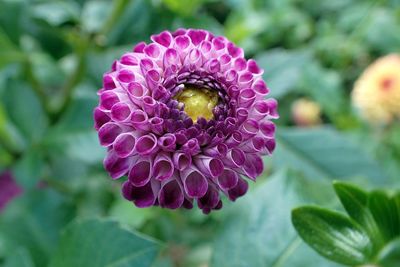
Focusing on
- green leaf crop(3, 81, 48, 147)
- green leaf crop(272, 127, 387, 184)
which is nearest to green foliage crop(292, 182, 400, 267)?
green leaf crop(272, 127, 387, 184)

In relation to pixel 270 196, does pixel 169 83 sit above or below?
above

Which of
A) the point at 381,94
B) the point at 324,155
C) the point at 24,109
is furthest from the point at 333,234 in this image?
the point at 381,94

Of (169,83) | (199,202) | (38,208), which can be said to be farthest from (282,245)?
(38,208)

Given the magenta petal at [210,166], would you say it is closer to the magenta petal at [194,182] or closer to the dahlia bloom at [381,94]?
the magenta petal at [194,182]

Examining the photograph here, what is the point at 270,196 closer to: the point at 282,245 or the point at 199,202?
the point at 282,245

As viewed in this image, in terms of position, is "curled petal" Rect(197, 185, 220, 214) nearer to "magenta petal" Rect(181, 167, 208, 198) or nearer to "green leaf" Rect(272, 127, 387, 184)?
"magenta petal" Rect(181, 167, 208, 198)

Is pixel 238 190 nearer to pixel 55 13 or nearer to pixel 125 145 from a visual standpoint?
pixel 125 145

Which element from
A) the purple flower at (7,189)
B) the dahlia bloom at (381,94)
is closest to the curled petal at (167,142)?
the purple flower at (7,189)

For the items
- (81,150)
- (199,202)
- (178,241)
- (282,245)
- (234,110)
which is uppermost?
(234,110)
